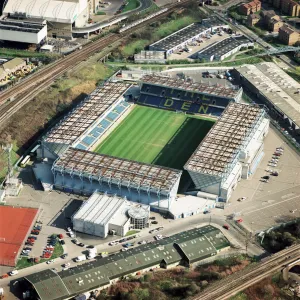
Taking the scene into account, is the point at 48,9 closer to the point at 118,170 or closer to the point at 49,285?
the point at 118,170

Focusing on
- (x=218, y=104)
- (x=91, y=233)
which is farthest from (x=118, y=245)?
(x=218, y=104)

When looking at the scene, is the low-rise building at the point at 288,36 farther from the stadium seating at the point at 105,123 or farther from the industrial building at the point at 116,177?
the industrial building at the point at 116,177

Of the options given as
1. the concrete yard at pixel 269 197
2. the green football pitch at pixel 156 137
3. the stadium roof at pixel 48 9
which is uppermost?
the stadium roof at pixel 48 9

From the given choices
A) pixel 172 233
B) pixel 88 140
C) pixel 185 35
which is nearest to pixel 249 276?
pixel 172 233

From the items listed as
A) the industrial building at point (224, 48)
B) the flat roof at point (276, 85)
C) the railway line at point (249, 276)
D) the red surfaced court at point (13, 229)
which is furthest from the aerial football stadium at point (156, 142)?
the industrial building at point (224, 48)

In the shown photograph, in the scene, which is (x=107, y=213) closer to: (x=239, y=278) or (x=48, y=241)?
(x=48, y=241)

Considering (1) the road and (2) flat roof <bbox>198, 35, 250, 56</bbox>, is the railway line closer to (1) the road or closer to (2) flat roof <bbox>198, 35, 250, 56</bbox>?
(1) the road
